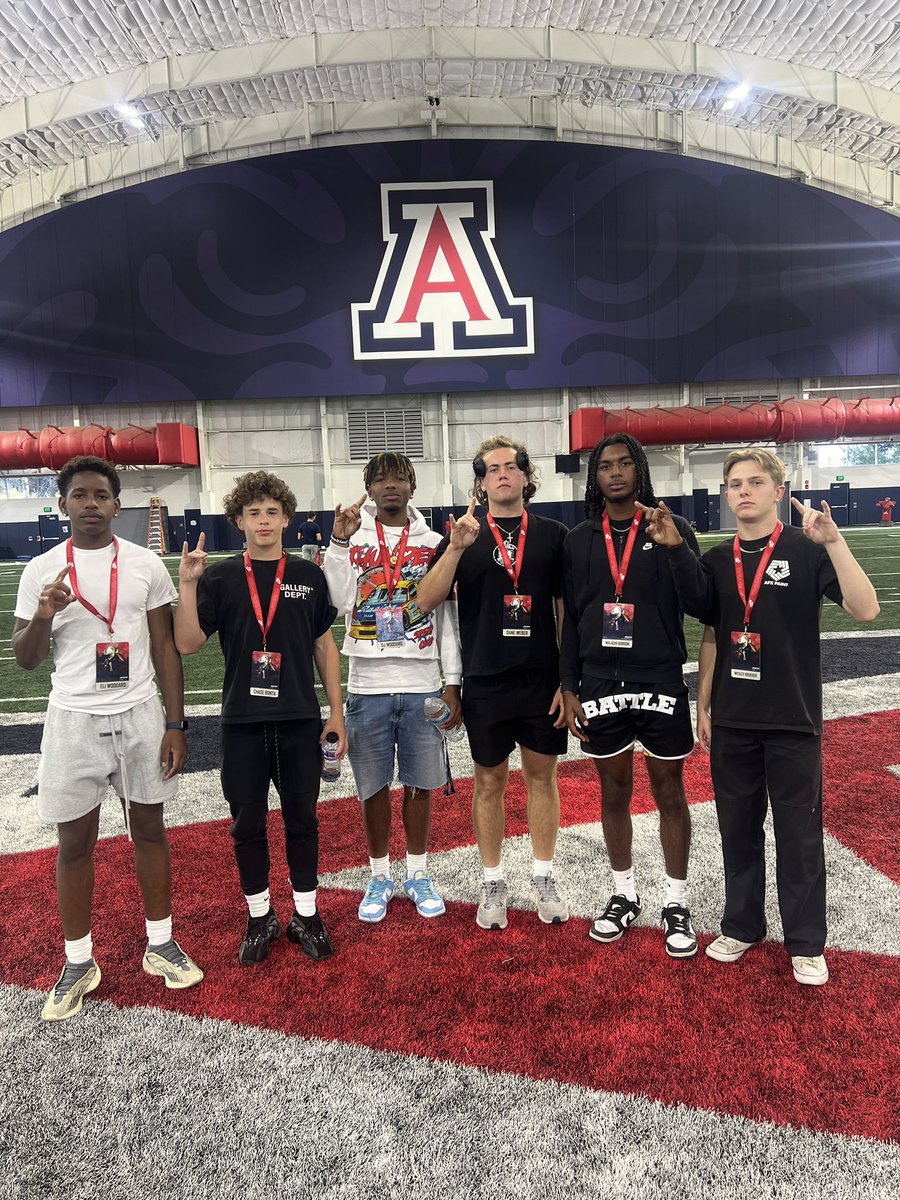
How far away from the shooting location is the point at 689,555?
2.51 m

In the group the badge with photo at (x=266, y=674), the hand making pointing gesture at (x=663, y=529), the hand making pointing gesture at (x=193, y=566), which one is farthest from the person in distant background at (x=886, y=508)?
the hand making pointing gesture at (x=193, y=566)

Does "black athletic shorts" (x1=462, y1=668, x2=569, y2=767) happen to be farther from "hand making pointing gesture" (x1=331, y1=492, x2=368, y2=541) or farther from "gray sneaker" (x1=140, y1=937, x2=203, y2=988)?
"gray sneaker" (x1=140, y1=937, x2=203, y2=988)

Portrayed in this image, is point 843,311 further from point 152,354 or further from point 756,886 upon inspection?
point 756,886

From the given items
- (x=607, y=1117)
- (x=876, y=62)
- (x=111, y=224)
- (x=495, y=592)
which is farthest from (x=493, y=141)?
(x=607, y=1117)

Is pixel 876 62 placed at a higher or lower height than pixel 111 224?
higher

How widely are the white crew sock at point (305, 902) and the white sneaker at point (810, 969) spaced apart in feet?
5.70

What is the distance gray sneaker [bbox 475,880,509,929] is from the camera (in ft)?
9.44

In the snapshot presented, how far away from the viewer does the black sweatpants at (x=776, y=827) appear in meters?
2.45

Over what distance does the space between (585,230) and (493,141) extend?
3.72 meters

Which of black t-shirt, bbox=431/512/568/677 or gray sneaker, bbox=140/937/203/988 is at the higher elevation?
black t-shirt, bbox=431/512/568/677

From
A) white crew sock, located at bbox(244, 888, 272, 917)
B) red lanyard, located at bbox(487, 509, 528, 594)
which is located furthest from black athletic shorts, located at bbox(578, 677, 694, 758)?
white crew sock, located at bbox(244, 888, 272, 917)

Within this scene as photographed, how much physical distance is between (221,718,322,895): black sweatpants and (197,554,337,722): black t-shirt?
0.07 metres

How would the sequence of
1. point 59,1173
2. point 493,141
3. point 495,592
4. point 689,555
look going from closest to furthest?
point 59,1173, point 689,555, point 495,592, point 493,141

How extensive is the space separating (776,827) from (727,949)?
0.49 metres
